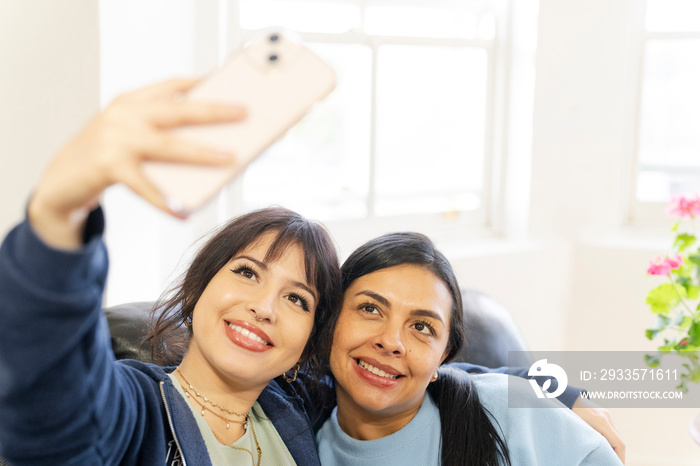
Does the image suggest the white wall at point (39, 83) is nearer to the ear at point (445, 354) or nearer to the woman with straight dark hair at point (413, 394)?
the woman with straight dark hair at point (413, 394)

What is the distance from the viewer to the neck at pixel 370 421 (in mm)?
1387

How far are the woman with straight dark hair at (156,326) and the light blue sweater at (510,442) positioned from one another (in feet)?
0.27

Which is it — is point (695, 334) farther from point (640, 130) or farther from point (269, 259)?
point (269, 259)

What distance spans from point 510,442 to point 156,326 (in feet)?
2.46

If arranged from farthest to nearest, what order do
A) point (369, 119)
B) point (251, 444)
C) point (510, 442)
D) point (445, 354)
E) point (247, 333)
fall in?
point (369, 119)
point (445, 354)
point (510, 442)
point (251, 444)
point (247, 333)

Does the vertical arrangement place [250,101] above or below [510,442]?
above

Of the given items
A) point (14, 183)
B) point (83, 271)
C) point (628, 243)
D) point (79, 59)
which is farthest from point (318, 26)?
point (83, 271)

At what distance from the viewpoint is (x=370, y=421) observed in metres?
1.39

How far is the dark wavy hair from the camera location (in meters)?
1.27

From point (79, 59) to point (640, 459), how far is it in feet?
8.61

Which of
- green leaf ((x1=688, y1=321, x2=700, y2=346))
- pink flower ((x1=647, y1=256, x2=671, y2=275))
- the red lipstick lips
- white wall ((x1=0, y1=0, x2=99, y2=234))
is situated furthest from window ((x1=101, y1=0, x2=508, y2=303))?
green leaf ((x1=688, y1=321, x2=700, y2=346))

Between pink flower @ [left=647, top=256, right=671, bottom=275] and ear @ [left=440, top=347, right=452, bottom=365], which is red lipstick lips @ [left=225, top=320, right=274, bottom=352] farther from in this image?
pink flower @ [left=647, top=256, right=671, bottom=275]

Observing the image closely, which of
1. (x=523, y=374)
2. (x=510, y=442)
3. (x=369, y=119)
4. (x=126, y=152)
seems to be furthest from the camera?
(x=369, y=119)

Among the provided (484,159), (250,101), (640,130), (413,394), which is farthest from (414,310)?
(640,130)
